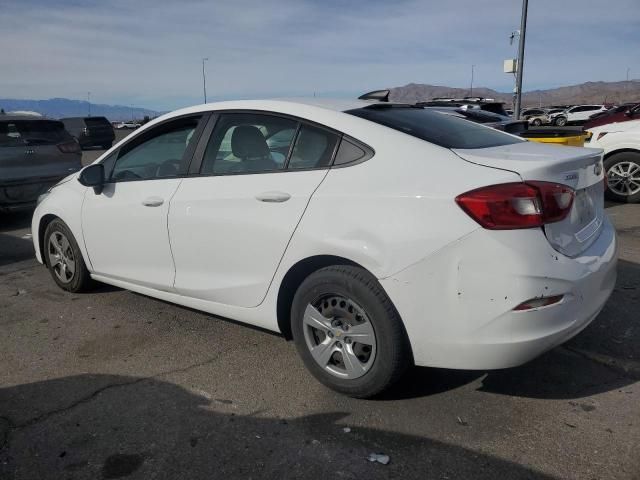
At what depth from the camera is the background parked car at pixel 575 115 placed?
42750 mm

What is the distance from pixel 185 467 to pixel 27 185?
6568 millimetres

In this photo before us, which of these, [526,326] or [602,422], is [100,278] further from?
[602,422]

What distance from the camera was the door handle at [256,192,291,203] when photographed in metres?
3.01

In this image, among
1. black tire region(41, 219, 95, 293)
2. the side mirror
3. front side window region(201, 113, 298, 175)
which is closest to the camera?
front side window region(201, 113, 298, 175)

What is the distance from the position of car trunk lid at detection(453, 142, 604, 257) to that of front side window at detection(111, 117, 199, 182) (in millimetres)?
1909

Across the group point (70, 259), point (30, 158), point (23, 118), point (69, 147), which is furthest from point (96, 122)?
point (70, 259)

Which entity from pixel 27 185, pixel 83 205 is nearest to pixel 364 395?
pixel 83 205

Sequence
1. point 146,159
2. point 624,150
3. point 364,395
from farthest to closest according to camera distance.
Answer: point 624,150, point 146,159, point 364,395

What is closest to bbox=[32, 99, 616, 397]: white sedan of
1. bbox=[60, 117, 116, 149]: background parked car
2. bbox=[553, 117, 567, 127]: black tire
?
bbox=[60, 117, 116, 149]: background parked car

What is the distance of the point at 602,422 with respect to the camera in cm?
268

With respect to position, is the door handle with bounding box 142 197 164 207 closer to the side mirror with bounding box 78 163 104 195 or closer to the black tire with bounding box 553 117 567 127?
the side mirror with bounding box 78 163 104 195

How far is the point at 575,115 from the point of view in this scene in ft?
143

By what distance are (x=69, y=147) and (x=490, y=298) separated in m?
7.76

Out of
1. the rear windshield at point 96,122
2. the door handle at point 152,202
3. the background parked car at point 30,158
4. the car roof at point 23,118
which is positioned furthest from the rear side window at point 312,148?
the rear windshield at point 96,122
